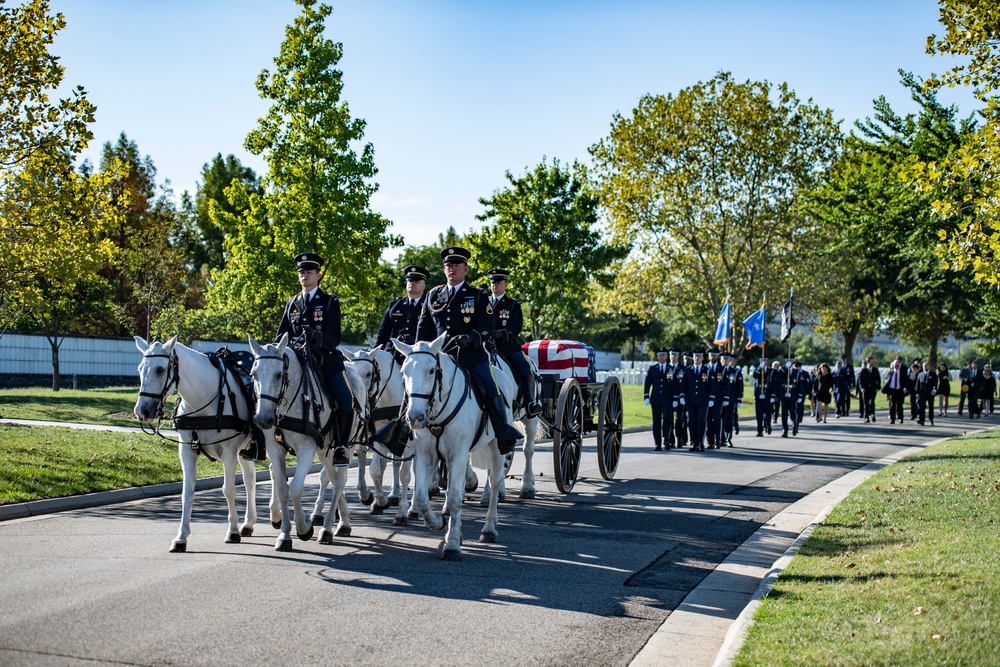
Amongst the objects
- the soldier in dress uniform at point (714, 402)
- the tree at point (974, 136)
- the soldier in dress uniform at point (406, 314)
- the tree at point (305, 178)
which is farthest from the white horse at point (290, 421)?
the tree at point (305, 178)

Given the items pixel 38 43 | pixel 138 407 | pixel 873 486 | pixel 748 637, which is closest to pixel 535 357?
pixel 873 486

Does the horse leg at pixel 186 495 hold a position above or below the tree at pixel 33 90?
below

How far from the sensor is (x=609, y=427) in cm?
1516

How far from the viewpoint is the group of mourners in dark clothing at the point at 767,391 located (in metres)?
21.7

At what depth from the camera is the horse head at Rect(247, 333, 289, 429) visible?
8.65 metres

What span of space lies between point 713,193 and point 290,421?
32.6 m

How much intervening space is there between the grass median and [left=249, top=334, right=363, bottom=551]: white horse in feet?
Result: 14.5

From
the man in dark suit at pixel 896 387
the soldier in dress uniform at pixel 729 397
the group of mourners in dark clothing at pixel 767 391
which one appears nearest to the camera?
the group of mourners in dark clothing at pixel 767 391

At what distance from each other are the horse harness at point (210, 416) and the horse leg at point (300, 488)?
700mm

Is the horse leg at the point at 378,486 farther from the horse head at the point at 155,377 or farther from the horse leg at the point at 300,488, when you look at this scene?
the horse head at the point at 155,377

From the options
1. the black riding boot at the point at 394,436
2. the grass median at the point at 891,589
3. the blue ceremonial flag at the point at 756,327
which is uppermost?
the blue ceremonial flag at the point at 756,327

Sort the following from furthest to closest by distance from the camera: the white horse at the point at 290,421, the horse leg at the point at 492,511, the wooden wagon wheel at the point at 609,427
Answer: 1. the wooden wagon wheel at the point at 609,427
2. the horse leg at the point at 492,511
3. the white horse at the point at 290,421

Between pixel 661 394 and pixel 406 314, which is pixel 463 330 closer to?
pixel 406 314

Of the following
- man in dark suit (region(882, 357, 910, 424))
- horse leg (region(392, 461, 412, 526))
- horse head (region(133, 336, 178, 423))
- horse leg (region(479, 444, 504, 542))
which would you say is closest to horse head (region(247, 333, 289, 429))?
horse head (region(133, 336, 178, 423))
